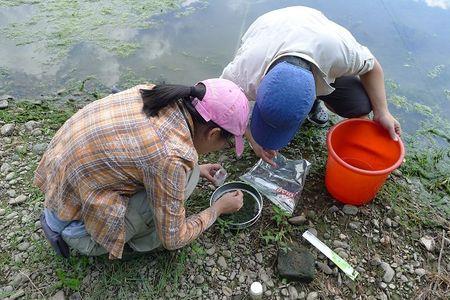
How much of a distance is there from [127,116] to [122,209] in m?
0.43

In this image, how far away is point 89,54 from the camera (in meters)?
3.76

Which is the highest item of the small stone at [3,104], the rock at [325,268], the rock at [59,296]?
the small stone at [3,104]

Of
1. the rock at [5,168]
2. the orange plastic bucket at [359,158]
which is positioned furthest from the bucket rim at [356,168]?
the rock at [5,168]

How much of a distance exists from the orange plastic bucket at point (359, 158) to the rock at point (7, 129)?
7.43 feet

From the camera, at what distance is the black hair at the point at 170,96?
151cm

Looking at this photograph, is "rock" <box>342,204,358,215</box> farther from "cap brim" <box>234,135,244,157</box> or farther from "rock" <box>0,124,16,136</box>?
"rock" <box>0,124,16,136</box>

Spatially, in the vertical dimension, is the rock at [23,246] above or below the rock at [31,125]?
below

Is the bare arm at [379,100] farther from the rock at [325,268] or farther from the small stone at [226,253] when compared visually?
the small stone at [226,253]

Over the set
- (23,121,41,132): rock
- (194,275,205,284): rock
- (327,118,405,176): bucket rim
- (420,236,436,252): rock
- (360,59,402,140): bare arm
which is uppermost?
(360,59,402,140): bare arm

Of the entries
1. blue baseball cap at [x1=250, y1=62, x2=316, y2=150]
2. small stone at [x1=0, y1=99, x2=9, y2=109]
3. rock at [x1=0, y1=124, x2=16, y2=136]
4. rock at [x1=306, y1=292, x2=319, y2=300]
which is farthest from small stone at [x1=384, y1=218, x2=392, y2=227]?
small stone at [x1=0, y1=99, x2=9, y2=109]

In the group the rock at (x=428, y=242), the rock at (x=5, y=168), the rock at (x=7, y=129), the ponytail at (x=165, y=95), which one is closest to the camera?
the ponytail at (x=165, y=95)

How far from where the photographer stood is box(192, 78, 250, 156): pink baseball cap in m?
1.53

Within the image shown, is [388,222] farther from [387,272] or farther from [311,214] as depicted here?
[311,214]

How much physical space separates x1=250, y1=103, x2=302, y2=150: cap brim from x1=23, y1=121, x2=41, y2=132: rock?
5.93 ft
